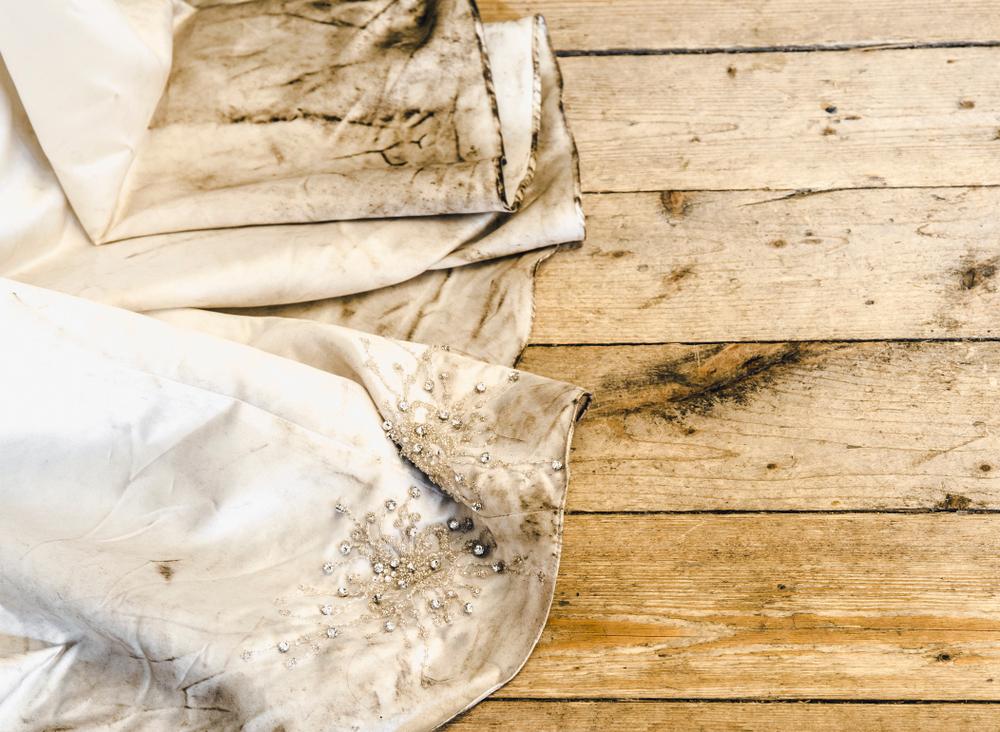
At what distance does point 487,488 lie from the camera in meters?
Result: 0.76

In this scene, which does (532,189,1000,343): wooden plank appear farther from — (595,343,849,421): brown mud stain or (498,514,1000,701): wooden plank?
(498,514,1000,701): wooden plank

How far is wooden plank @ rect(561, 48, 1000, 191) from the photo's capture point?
3.09 feet

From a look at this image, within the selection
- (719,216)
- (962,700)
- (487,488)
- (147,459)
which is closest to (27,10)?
(147,459)

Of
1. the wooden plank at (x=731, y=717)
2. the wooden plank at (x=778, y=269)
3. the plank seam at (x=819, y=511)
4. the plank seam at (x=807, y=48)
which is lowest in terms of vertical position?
the wooden plank at (x=731, y=717)

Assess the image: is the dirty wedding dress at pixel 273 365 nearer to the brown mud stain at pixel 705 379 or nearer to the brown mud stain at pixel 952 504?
the brown mud stain at pixel 705 379

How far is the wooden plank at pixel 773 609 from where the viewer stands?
2.56ft

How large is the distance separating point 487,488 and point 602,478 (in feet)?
0.47

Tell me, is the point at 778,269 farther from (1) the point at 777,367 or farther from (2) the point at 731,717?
(2) the point at 731,717

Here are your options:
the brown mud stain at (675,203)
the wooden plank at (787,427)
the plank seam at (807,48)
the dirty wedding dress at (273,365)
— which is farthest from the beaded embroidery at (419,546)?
the plank seam at (807,48)

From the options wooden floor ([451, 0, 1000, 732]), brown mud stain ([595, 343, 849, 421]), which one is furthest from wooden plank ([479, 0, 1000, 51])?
brown mud stain ([595, 343, 849, 421])

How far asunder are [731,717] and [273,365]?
540 millimetres

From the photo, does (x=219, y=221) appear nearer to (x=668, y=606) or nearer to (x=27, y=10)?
(x=27, y=10)

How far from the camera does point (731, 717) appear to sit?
0.77m

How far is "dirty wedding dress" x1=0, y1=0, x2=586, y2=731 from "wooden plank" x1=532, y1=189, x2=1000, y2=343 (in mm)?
70
